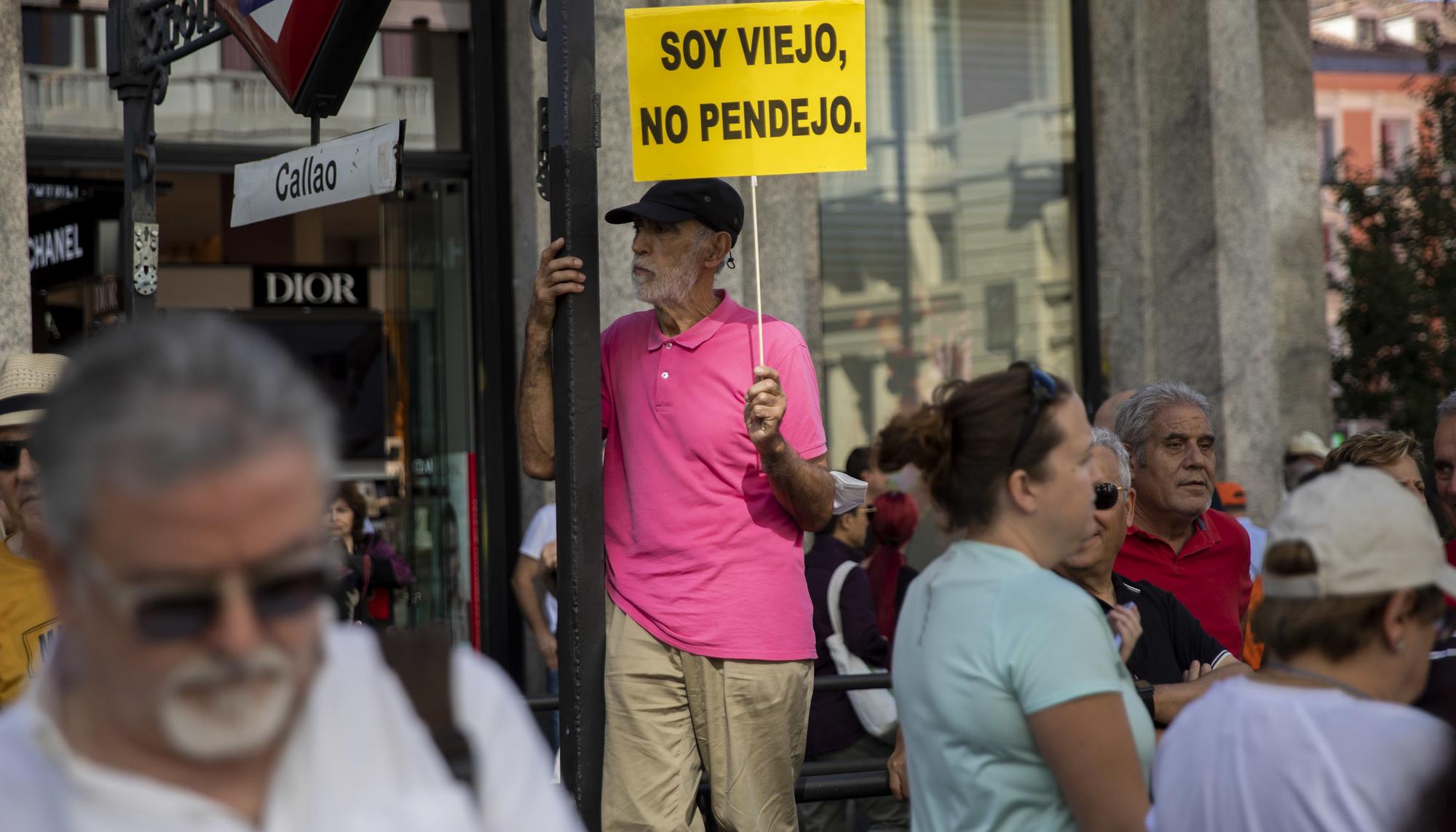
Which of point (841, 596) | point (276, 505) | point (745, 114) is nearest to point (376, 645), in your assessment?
point (276, 505)

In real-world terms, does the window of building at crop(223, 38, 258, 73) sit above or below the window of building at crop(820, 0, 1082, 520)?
above

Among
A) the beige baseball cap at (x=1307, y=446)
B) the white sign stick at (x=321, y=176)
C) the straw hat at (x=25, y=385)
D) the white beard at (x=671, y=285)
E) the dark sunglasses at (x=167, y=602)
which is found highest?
the white sign stick at (x=321, y=176)

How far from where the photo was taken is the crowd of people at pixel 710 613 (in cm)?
141

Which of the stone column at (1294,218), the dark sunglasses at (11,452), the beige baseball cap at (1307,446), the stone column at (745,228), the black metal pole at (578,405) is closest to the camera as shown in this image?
the dark sunglasses at (11,452)

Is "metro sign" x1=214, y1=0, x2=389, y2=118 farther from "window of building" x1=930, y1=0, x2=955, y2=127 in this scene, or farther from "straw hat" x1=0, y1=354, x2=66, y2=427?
"window of building" x1=930, y1=0, x2=955, y2=127

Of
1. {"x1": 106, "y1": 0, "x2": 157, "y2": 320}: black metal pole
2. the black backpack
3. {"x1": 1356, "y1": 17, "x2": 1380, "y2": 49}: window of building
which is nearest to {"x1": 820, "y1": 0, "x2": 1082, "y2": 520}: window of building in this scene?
{"x1": 106, "y1": 0, "x2": 157, "y2": 320}: black metal pole

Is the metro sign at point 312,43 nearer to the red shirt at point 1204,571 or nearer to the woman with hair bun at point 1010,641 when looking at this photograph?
the woman with hair bun at point 1010,641

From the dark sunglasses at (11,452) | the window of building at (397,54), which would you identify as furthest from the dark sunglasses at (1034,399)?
the window of building at (397,54)

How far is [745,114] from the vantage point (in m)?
4.34

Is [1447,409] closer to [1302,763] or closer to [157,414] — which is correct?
[1302,763]

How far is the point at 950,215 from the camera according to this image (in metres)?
9.25

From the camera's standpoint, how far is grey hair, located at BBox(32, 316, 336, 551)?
4.54 ft

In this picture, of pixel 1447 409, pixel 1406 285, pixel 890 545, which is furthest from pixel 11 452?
pixel 1406 285

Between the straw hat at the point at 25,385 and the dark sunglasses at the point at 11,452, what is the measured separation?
0.04 meters
